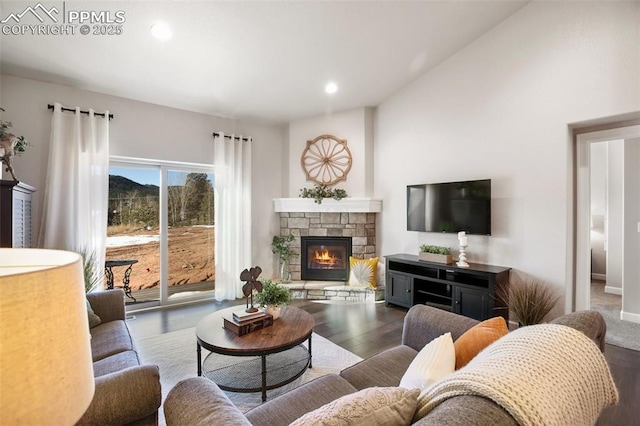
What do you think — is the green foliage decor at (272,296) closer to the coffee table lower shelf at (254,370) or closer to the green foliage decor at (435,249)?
the coffee table lower shelf at (254,370)

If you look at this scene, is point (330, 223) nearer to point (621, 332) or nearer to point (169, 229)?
point (169, 229)

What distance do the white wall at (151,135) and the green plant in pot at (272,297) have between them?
267 centimetres

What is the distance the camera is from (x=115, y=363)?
71.0 inches

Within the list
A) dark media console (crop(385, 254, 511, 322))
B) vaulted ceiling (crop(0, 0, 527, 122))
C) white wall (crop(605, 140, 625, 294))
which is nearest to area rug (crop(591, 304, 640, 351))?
dark media console (crop(385, 254, 511, 322))

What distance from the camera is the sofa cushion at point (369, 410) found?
0.85 metres

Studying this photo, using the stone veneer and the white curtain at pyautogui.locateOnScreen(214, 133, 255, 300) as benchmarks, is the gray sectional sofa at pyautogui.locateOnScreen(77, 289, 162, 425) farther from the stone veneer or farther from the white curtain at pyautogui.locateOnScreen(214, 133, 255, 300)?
the stone veneer

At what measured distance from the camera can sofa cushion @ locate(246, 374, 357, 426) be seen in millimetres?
1361

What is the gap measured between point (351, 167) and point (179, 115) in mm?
2678

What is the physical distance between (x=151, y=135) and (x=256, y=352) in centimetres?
343

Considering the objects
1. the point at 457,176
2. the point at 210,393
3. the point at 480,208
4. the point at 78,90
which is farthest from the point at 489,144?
the point at 78,90

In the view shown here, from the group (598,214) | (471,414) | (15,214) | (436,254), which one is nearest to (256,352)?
(471,414)

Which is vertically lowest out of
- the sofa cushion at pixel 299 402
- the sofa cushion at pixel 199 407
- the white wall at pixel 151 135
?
the sofa cushion at pixel 299 402

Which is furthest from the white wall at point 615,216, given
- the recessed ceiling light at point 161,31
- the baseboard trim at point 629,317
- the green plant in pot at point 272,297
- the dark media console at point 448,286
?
the recessed ceiling light at point 161,31

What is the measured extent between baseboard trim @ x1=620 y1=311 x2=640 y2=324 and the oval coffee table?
3.74 meters
